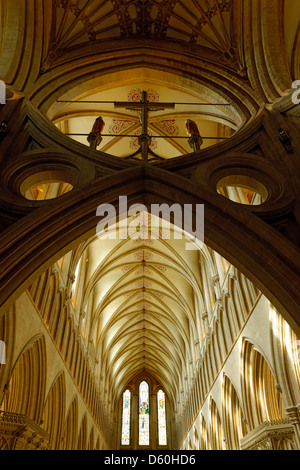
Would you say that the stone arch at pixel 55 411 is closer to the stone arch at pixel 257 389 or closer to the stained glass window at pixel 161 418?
the stone arch at pixel 257 389

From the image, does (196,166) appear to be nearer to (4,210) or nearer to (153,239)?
(4,210)

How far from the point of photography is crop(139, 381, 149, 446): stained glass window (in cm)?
3008

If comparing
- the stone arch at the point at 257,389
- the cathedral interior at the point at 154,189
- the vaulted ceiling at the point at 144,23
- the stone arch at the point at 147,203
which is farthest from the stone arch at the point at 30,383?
the vaulted ceiling at the point at 144,23

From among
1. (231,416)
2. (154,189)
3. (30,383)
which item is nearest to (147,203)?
(154,189)

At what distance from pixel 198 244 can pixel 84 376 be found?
27.0 ft

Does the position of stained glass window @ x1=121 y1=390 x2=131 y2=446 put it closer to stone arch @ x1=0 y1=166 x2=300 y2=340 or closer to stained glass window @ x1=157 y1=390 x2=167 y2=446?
stained glass window @ x1=157 y1=390 x2=167 y2=446

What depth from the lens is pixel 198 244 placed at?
15.5m

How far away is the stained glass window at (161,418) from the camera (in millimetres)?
30155

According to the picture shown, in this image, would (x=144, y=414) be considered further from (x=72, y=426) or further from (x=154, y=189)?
(x=154, y=189)

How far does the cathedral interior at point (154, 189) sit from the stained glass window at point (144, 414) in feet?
46.4

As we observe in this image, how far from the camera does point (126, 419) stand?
31.1 meters

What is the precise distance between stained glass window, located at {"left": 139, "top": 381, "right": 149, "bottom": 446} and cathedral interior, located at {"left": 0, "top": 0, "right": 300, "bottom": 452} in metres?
14.1

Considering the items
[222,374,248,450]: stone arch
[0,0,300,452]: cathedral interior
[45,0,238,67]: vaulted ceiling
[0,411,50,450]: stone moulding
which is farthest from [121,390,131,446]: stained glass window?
[45,0,238,67]: vaulted ceiling

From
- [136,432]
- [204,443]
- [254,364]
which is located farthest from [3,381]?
[136,432]
